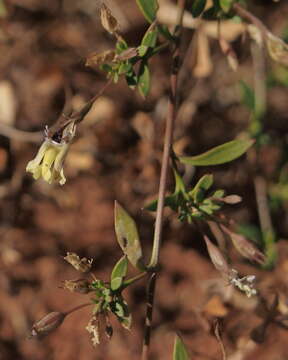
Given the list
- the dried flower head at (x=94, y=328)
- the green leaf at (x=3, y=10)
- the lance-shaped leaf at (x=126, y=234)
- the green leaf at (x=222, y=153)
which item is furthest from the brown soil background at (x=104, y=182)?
the dried flower head at (x=94, y=328)

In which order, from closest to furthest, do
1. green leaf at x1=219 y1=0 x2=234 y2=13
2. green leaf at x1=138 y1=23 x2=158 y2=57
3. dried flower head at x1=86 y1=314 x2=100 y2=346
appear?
dried flower head at x1=86 y1=314 x2=100 y2=346
green leaf at x1=138 y1=23 x2=158 y2=57
green leaf at x1=219 y1=0 x2=234 y2=13

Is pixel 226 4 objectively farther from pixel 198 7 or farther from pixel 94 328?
pixel 94 328

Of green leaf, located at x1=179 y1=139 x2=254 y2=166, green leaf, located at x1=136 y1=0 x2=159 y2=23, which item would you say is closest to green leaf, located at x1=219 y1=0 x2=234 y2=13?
green leaf, located at x1=136 y1=0 x2=159 y2=23

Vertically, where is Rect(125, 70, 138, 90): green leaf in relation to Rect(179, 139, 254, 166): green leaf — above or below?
above

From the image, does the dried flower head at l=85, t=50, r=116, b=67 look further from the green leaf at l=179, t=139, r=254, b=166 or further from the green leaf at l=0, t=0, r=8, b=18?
the green leaf at l=0, t=0, r=8, b=18

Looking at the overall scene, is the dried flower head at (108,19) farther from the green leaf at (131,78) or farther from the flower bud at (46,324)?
the flower bud at (46,324)

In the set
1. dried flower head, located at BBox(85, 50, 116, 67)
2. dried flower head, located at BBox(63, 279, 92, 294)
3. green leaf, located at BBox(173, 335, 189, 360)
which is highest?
dried flower head, located at BBox(85, 50, 116, 67)
